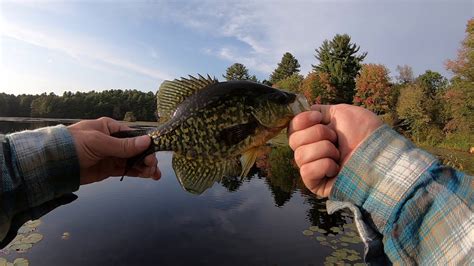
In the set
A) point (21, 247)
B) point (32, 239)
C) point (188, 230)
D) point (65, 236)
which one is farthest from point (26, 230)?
point (188, 230)

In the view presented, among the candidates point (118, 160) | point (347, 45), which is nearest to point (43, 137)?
point (118, 160)

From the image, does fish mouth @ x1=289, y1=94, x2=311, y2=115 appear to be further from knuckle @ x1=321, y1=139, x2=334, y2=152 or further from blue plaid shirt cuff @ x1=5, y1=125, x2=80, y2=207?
blue plaid shirt cuff @ x1=5, y1=125, x2=80, y2=207

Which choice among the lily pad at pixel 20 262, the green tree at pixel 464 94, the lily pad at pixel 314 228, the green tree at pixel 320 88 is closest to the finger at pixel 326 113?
the lily pad at pixel 20 262

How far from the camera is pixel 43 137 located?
273cm

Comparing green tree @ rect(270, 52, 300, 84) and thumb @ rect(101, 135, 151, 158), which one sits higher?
green tree @ rect(270, 52, 300, 84)

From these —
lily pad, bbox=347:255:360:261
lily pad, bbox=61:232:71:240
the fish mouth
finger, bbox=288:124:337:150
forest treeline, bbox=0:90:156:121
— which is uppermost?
the fish mouth

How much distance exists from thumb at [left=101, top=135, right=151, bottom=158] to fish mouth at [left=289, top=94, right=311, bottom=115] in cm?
134

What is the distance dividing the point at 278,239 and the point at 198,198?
5.51 m

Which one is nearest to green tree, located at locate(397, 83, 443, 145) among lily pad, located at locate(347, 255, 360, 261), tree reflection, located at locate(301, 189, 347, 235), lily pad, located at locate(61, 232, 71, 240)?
tree reflection, located at locate(301, 189, 347, 235)

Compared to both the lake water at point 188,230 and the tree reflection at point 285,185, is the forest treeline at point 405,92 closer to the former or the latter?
the tree reflection at point 285,185

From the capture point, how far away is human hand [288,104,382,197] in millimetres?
2340

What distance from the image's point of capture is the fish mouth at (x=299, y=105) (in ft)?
9.17

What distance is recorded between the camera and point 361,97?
184 ft

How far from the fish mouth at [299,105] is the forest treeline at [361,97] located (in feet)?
71.2
